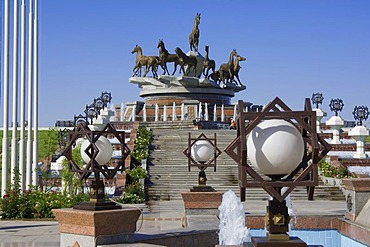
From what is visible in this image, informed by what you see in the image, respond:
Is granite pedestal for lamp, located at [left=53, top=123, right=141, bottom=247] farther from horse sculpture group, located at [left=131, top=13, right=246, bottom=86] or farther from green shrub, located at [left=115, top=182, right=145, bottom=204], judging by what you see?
horse sculpture group, located at [left=131, top=13, right=246, bottom=86]

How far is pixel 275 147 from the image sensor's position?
4.39m

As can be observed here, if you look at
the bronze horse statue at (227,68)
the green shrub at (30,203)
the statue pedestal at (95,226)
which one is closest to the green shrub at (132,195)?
the green shrub at (30,203)

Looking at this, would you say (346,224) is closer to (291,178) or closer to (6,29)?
(291,178)

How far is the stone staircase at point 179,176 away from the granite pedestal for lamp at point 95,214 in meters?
12.9

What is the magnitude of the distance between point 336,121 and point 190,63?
1870cm

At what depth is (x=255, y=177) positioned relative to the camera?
4453mm

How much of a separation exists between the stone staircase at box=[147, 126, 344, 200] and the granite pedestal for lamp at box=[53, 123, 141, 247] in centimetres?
1288

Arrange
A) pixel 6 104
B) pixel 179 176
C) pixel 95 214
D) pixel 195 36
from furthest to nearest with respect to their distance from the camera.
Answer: pixel 195 36 → pixel 179 176 → pixel 6 104 → pixel 95 214

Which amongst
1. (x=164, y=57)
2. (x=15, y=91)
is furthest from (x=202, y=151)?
(x=164, y=57)

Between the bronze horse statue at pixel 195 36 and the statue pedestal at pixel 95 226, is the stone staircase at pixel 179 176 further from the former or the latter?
the bronze horse statue at pixel 195 36

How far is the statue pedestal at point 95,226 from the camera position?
7.29 m

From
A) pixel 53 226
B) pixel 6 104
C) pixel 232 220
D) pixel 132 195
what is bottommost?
pixel 53 226

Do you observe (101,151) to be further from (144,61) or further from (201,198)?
(144,61)

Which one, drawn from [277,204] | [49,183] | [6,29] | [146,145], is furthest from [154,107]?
[277,204]
